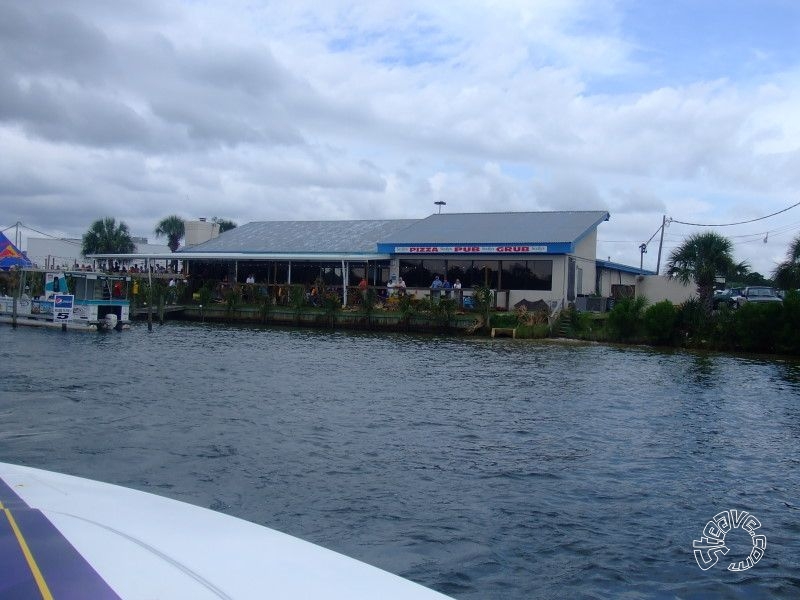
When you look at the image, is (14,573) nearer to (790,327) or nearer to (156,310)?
(790,327)

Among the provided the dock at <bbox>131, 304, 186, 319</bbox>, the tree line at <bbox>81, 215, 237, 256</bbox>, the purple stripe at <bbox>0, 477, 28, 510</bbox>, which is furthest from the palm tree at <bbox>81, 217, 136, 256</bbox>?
the purple stripe at <bbox>0, 477, 28, 510</bbox>

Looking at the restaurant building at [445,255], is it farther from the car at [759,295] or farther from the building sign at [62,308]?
the building sign at [62,308]

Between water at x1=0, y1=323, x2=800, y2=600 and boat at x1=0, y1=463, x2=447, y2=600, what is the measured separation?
10.2 ft

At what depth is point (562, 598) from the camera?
6375mm

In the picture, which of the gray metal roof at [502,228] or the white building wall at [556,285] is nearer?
the white building wall at [556,285]

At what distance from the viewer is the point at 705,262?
31.0m

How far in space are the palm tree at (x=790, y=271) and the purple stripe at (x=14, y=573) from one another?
35.7 metres

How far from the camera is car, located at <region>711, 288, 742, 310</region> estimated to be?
33244 mm

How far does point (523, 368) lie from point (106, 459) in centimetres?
1354

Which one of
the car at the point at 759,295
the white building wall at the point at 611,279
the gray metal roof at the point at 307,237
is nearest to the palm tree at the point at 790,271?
the car at the point at 759,295

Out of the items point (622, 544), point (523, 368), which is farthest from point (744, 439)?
point (523, 368)

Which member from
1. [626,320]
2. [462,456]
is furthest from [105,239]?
[462,456]

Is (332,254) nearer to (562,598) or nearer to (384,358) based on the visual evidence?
(384,358)

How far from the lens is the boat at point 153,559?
291 centimetres
